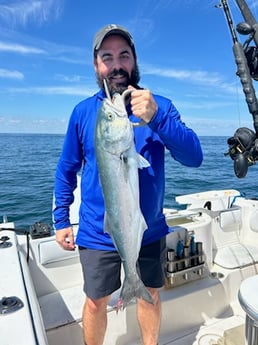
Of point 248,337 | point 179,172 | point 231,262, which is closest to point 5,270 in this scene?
point 248,337

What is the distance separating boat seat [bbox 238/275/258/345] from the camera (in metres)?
1.60

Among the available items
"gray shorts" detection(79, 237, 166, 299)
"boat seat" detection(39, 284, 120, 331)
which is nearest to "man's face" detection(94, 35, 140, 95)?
"gray shorts" detection(79, 237, 166, 299)

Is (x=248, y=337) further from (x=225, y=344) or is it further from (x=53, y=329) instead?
(x=53, y=329)

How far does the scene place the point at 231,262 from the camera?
3.40 m

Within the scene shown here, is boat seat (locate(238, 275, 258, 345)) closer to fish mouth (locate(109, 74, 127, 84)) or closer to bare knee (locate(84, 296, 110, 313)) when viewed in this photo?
bare knee (locate(84, 296, 110, 313))

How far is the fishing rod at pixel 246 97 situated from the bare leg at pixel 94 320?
1.59 m

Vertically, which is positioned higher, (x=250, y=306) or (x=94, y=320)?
(x=250, y=306)

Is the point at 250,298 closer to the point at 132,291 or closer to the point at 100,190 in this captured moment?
Result: the point at 132,291

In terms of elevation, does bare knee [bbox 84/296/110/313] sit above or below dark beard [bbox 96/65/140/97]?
below

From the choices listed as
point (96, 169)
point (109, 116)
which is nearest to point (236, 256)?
point (96, 169)

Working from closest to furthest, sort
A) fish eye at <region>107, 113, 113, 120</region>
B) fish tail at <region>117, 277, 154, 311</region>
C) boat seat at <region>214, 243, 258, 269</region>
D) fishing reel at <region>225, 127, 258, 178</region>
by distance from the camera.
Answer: fish eye at <region>107, 113, 113, 120</region>, fish tail at <region>117, 277, 154, 311</region>, fishing reel at <region>225, 127, 258, 178</region>, boat seat at <region>214, 243, 258, 269</region>

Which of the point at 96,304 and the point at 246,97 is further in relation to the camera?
the point at 246,97

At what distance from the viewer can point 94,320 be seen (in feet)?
6.97

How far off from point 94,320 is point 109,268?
0.41 meters
